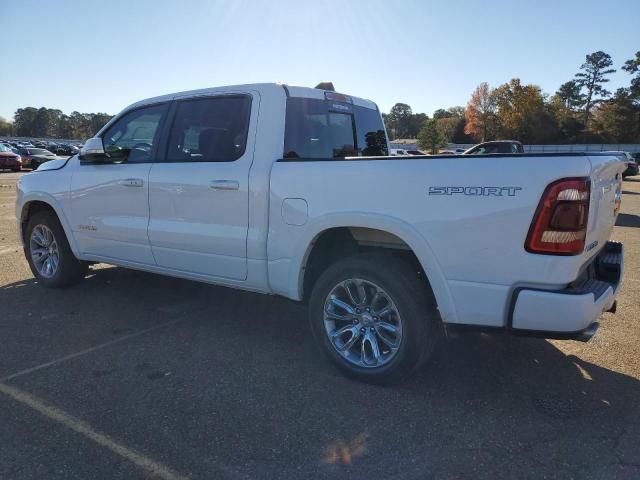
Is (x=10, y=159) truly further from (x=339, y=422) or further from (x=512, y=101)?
(x=512, y=101)

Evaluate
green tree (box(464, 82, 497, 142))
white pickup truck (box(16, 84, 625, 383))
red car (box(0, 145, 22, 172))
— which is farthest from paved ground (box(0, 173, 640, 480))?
green tree (box(464, 82, 497, 142))

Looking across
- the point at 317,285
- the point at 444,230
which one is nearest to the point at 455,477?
the point at 444,230

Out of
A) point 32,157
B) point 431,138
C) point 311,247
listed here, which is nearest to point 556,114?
point 431,138

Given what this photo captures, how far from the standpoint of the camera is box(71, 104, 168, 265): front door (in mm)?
4605

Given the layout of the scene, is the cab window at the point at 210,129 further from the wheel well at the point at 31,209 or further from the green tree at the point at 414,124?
the green tree at the point at 414,124

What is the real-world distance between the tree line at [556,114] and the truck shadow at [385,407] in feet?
233

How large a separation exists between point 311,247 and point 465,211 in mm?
1127

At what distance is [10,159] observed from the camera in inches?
1188

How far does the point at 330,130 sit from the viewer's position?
14.6 ft

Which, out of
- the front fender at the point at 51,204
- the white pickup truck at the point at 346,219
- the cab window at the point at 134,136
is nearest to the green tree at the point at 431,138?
the front fender at the point at 51,204

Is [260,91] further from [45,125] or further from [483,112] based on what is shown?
[45,125]

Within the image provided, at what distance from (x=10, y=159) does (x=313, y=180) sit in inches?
1271

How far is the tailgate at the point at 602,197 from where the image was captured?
2822 millimetres

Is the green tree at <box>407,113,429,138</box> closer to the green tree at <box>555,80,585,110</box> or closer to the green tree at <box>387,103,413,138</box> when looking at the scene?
the green tree at <box>387,103,413,138</box>
